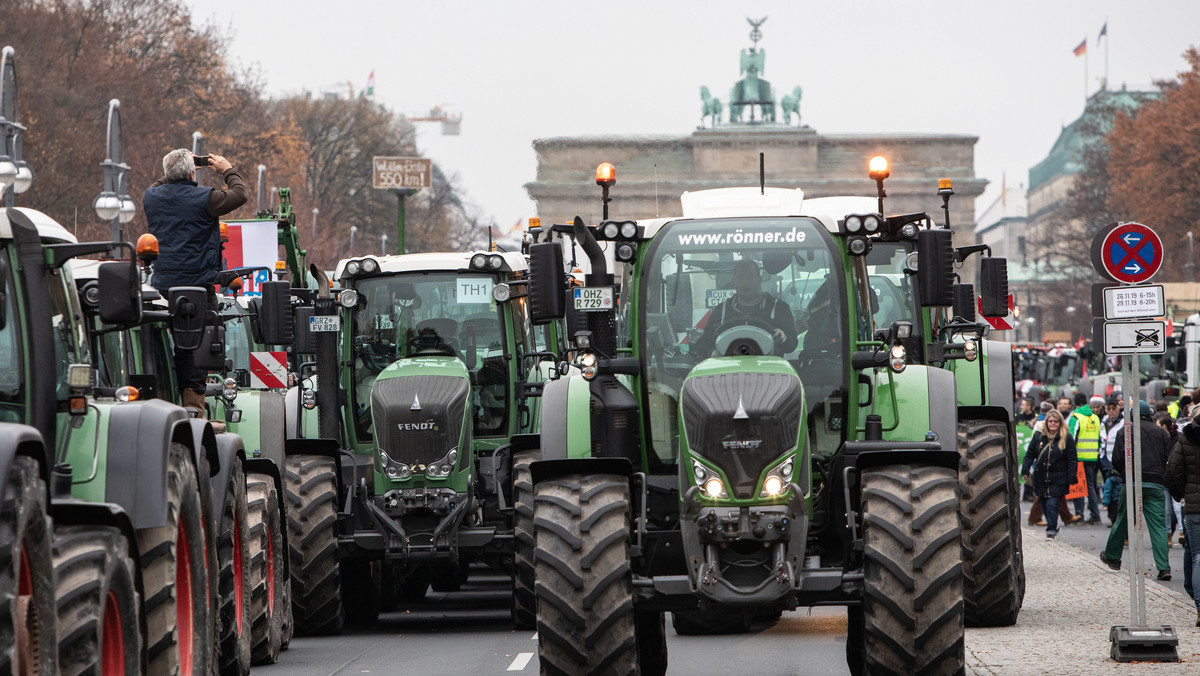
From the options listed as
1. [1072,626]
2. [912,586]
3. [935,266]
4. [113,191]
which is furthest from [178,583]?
[113,191]

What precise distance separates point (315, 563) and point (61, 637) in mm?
Answer: 7913

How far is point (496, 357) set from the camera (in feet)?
52.4

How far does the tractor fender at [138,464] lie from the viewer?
26.2ft

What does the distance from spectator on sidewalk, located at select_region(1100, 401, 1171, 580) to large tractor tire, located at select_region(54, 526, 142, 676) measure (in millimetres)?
12455

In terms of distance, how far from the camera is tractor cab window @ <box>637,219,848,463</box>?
33.6ft

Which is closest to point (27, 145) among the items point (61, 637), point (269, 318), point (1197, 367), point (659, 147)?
point (1197, 367)

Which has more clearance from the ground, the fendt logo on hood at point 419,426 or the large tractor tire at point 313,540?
the fendt logo on hood at point 419,426

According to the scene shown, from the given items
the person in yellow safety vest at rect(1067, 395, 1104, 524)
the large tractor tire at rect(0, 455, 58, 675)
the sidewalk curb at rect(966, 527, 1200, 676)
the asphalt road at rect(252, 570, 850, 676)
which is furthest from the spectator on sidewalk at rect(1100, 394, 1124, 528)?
the large tractor tire at rect(0, 455, 58, 675)

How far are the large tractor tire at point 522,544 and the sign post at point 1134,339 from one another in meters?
3.97

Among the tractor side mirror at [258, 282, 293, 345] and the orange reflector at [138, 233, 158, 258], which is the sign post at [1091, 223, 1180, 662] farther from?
the orange reflector at [138, 233, 158, 258]

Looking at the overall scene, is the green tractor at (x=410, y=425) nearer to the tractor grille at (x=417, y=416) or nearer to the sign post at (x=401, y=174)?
the tractor grille at (x=417, y=416)

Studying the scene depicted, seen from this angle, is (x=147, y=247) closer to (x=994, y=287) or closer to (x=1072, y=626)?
(x=994, y=287)

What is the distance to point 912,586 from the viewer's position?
9219 millimetres

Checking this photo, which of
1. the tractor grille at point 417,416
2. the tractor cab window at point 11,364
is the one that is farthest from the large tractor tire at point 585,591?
the tractor grille at point 417,416
